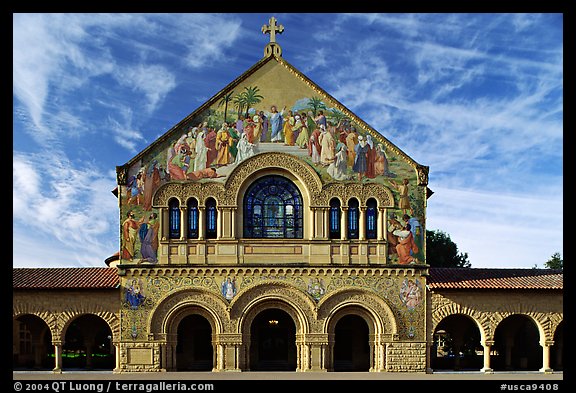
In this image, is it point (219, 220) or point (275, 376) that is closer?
point (275, 376)

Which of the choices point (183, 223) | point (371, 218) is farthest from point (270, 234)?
point (371, 218)

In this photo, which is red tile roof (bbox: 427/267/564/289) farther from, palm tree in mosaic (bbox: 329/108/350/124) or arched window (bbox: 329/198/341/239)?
palm tree in mosaic (bbox: 329/108/350/124)

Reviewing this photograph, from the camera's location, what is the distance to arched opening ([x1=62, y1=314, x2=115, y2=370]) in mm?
36719

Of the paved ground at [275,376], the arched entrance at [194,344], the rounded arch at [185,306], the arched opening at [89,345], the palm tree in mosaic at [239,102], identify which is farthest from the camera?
the arched opening at [89,345]

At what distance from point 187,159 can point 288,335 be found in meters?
10.2

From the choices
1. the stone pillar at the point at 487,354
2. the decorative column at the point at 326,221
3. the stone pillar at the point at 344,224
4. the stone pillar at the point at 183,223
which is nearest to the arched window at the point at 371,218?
the stone pillar at the point at 344,224

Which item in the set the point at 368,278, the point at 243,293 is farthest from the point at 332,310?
the point at 243,293

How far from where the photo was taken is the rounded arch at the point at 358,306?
31953 millimetres

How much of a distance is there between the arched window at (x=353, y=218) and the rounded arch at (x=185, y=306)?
6.90 meters

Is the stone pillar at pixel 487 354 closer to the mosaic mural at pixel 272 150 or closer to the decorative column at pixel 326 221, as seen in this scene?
the mosaic mural at pixel 272 150

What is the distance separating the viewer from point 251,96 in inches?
1305

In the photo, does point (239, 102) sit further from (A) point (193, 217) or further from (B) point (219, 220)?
(A) point (193, 217)

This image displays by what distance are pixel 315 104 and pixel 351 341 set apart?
1192 cm

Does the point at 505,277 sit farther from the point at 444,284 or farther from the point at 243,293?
the point at 243,293
